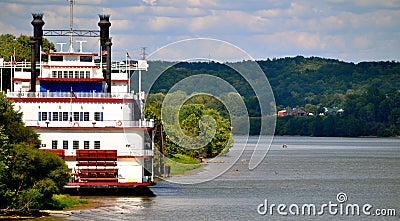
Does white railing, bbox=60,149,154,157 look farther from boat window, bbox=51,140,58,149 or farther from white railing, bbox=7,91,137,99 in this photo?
white railing, bbox=7,91,137,99

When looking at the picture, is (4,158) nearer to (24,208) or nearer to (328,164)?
(24,208)

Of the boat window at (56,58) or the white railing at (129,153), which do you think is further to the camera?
the boat window at (56,58)

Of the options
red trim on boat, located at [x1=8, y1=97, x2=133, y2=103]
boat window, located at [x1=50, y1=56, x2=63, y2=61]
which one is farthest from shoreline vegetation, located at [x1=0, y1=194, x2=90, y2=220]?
boat window, located at [x1=50, y1=56, x2=63, y2=61]

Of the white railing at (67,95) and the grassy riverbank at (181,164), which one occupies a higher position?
the white railing at (67,95)

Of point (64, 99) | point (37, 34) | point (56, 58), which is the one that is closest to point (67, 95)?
point (64, 99)

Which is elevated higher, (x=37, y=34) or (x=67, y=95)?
(x=37, y=34)

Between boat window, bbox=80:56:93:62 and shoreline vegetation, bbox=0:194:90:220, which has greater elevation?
boat window, bbox=80:56:93:62

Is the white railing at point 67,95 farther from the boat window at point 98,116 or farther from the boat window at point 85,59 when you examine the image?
the boat window at point 85,59

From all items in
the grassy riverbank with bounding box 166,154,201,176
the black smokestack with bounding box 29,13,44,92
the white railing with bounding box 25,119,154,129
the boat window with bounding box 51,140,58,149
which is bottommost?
the grassy riverbank with bounding box 166,154,201,176

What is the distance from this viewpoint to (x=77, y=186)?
55938 mm

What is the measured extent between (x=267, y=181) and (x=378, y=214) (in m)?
26.8

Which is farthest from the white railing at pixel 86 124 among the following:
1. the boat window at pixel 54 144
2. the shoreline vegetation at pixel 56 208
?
the shoreline vegetation at pixel 56 208

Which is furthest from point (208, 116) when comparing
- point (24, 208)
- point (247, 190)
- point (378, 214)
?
point (24, 208)

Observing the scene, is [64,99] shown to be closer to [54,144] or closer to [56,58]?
[54,144]
